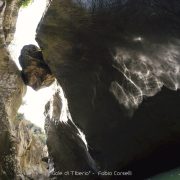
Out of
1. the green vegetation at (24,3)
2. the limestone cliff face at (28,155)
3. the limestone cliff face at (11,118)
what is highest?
the green vegetation at (24,3)

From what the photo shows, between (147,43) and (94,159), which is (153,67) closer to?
(147,43)

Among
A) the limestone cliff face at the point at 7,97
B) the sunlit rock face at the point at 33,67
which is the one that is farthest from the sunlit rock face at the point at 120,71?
the limestone cliff face at the point at 7,97

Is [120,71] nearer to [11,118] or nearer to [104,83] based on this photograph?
[104,83]

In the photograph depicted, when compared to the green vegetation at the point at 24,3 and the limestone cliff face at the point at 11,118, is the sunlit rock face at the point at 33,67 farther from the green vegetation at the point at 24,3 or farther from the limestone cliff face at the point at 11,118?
the green vegetation at the point at 24,3

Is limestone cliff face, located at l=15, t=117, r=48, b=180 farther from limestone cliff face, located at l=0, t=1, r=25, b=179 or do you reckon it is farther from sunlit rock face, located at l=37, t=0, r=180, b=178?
sunlit rock face, located at l=37, t=0, r=180, b=178

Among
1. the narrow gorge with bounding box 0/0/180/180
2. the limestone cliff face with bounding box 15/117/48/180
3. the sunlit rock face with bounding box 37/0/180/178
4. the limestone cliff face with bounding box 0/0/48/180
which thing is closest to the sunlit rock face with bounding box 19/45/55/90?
the narrow gorge with bounding box 0/0/180/180

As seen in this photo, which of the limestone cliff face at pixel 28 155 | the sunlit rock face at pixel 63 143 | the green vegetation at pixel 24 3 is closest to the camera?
the limestone cliff face at pixel 28 155

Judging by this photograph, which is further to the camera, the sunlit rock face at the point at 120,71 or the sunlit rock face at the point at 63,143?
the sunlit rock face at the point at 63,143

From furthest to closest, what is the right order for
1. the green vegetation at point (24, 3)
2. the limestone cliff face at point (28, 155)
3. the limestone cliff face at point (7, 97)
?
the green vegetation at point (24, 3) < the limestone cliff face at point (28, 155) < the limestone cliff face at point (7, 97)

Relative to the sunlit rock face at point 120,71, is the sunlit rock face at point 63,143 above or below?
below
